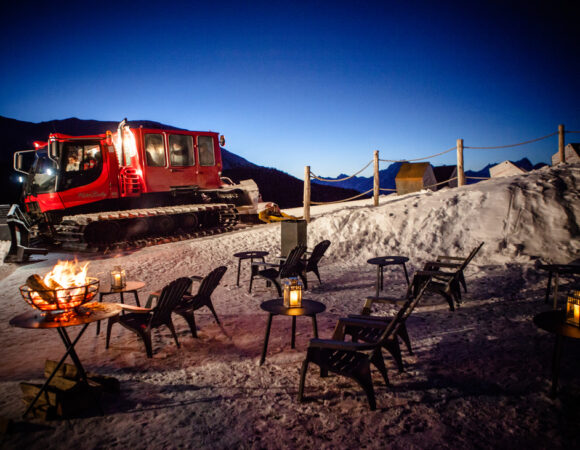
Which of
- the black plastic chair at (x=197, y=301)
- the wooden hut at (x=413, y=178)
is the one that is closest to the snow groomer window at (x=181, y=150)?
the black plastic chair at (x=197, y=301)

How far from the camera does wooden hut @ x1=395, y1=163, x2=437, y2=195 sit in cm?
2614

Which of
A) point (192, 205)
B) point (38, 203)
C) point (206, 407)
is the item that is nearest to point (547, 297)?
point (206, 407)

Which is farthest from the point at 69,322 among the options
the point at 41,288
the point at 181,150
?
the point at 181,150

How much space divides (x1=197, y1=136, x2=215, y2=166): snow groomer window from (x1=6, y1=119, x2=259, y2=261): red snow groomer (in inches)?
1.3

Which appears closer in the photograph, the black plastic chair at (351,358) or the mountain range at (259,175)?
the black plastic chair at (351,358)

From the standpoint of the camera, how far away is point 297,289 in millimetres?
3760

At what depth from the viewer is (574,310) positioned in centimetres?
295

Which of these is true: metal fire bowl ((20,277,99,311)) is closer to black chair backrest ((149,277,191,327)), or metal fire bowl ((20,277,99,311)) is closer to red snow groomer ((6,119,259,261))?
black chair backrest ((149,277,191,327))

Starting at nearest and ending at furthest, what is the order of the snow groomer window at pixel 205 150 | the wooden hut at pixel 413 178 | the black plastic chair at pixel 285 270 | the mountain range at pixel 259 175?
the black plastic chair at pixel 285 270 → the snow groomer window at pixel 205 150 → the wooden hut at pixel 413 178 → the mountain range at pixel 259 175

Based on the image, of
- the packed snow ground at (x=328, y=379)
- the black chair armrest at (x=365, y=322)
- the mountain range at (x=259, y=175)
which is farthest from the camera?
the mountain range at (x=259, y=175)

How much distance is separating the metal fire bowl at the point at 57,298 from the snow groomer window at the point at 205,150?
10.2 m

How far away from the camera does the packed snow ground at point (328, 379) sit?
260 cm

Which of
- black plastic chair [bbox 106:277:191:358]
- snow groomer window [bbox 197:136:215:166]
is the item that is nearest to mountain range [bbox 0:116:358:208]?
snow groomer window [bbox 197:136:215:166]

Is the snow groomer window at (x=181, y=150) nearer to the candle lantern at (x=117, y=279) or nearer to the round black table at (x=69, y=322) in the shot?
the candle lantern at (x=117, y=279)
